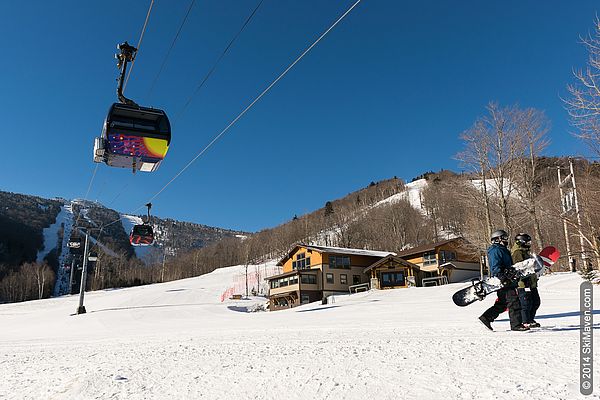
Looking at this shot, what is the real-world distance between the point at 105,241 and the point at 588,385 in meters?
218

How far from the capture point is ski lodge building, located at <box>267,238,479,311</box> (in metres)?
47.4

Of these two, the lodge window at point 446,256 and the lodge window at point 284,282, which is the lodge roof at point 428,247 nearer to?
the lodge window at point 446,256

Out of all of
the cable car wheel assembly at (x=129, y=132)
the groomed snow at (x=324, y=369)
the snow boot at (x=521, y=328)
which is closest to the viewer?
the groomed snow at (x=324, y=369)

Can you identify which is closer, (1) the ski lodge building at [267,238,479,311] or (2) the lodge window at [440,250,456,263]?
(1) the ski lodge building at [267,238,479,311]

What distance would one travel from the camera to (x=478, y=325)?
760 cm

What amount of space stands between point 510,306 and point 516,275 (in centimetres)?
54

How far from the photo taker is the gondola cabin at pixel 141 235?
2437cm

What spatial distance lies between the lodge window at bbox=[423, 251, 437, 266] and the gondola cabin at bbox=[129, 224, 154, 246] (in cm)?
3493

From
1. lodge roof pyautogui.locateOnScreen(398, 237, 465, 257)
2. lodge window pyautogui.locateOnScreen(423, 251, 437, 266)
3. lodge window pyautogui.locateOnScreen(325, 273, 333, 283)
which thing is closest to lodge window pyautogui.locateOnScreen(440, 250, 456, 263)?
lodge window pyautogui.locateOnScreen(423, 251, 437, 266)

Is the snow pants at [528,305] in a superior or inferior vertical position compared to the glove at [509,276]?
inferior

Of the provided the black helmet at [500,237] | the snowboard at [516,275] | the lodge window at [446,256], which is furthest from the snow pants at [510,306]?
the lodge window at [446,256]

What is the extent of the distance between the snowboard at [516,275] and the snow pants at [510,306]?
0.15 metres

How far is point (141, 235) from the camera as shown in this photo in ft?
80.7

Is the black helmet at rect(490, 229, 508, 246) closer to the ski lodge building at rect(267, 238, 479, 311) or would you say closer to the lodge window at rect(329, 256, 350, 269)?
the ski lodge building at rect(267, 238, 479, 311)
